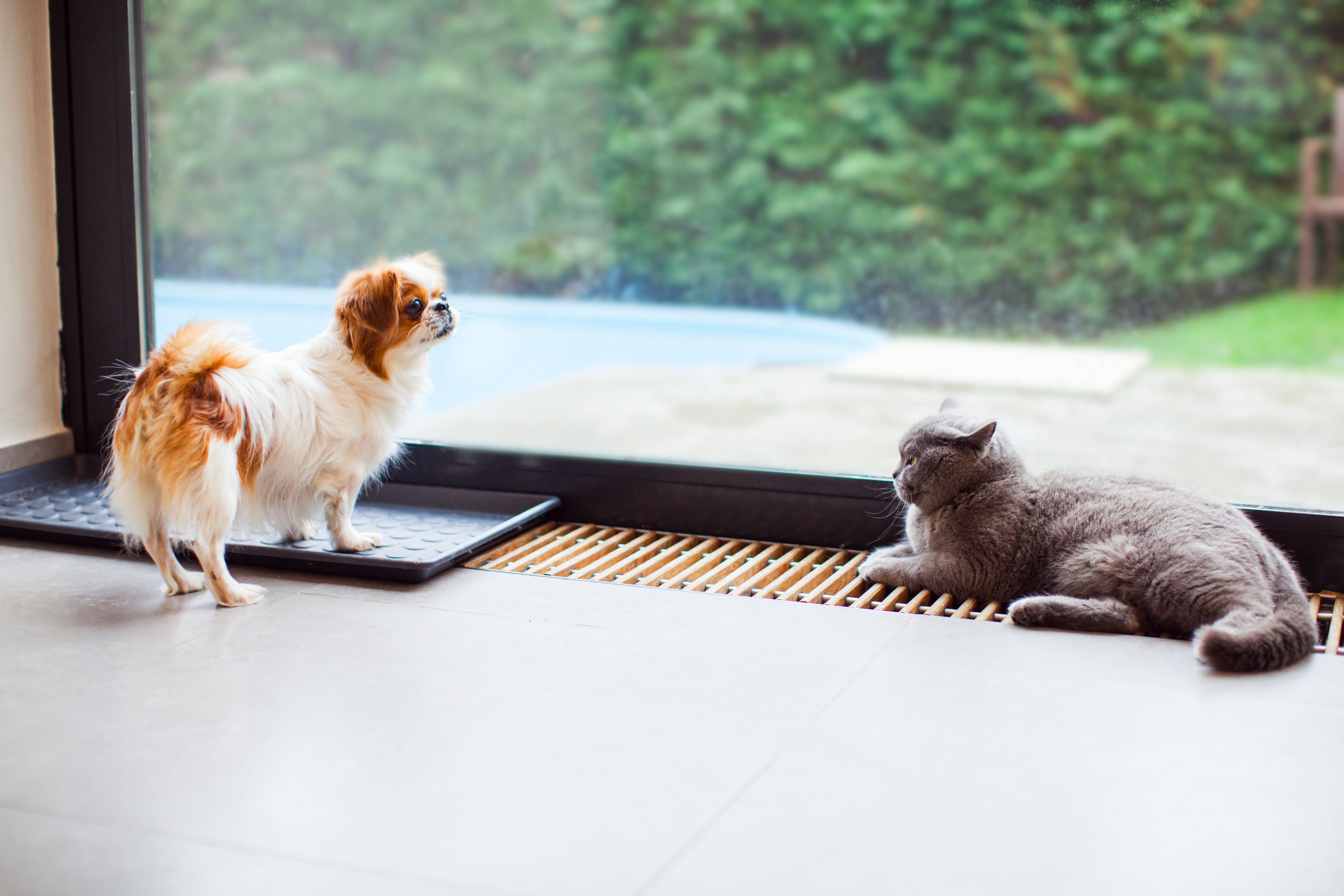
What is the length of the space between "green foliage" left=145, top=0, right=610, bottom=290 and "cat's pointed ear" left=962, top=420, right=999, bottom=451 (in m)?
3.02

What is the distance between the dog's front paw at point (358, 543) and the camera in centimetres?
216

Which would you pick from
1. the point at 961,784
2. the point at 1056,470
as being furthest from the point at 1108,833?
the point at 1056,470

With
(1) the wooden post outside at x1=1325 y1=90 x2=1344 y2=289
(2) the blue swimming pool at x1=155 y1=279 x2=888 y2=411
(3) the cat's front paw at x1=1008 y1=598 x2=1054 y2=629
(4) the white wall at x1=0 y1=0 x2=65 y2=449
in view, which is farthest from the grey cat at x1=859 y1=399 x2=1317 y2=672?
(2) the blue swimming pool at x1=155 y1=279 x2=888 y2=411

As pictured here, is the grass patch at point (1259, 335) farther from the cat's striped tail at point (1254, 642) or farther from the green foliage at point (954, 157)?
the cat's striped tail at point (1254, 642)

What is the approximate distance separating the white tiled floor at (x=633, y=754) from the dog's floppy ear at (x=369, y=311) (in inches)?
18.5

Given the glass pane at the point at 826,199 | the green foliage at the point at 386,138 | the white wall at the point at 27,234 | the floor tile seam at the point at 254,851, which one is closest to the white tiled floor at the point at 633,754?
the floor tile seam at the point at 254,851

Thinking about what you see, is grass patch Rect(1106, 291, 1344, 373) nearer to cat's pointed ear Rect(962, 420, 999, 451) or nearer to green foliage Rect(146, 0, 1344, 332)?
green foliage Rect(146, 0, 1344, 332)

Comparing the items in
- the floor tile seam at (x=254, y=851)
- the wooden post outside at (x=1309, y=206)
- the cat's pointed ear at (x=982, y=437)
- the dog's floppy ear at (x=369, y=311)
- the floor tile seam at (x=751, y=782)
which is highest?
the wooden post outside at (x=1309, y=206)

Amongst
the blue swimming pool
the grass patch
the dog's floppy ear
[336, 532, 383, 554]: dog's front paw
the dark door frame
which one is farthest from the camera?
the blue swimming pool

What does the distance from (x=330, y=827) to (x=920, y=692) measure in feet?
2.73

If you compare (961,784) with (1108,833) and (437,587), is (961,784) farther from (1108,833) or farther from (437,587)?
(437,587)

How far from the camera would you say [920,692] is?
1.62 m

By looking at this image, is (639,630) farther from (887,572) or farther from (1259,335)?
(1259,335)

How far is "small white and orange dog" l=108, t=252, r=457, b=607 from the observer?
186 cm
